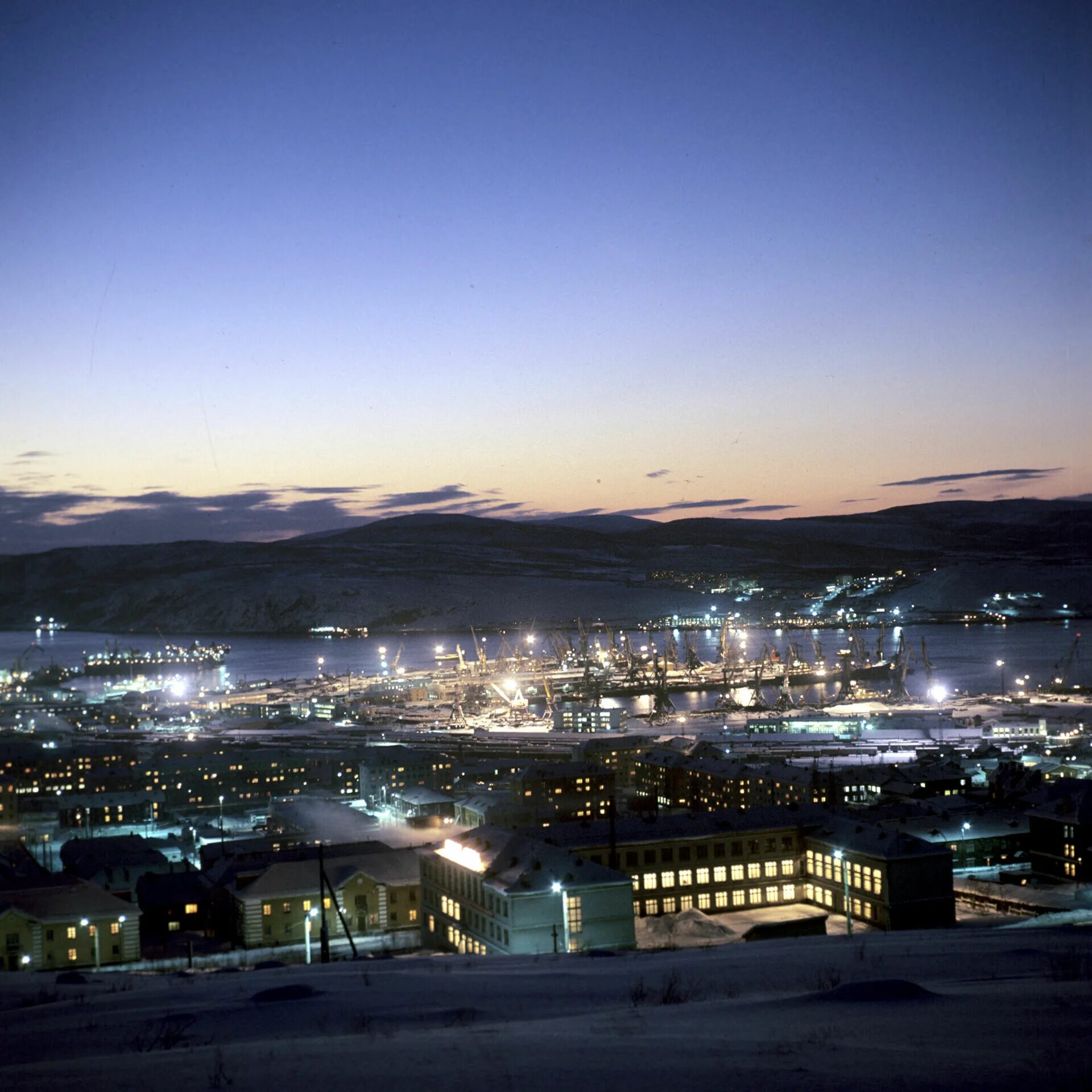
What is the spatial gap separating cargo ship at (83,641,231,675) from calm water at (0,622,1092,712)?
0.83 meters

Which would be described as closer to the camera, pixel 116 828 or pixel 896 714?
pixel 116 828

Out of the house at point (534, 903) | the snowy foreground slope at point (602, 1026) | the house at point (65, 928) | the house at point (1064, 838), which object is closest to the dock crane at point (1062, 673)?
the house at point (1064, 838)

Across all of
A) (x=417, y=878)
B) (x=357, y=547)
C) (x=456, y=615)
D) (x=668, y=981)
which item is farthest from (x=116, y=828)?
(x=357, y=547)

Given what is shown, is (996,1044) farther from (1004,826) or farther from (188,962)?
(1004,826)

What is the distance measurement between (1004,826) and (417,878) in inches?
204

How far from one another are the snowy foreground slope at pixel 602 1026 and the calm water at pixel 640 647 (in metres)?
24.5

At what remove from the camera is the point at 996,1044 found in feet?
7.19

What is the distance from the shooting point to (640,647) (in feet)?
155

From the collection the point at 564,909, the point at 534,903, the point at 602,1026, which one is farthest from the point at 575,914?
the point at 602,1026

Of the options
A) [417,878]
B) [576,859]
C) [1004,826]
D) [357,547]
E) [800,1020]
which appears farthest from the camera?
[357,547]

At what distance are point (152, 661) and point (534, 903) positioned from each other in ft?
144

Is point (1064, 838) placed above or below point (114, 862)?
below

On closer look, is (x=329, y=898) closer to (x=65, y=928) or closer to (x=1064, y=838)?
(x=65, y=928)

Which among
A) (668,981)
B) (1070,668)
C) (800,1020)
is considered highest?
(800,1020)
